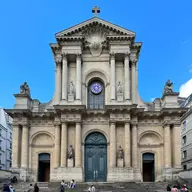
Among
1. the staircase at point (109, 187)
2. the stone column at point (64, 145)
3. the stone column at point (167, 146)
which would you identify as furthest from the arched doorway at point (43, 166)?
the stone column at point (167, 146)

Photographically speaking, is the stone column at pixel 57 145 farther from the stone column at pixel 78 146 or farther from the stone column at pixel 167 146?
the stone column at pixel 167 146

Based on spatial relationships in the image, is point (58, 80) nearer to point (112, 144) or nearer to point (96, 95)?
point (96, 95)

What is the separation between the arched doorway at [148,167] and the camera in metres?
39.7

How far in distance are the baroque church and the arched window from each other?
0.11 ft

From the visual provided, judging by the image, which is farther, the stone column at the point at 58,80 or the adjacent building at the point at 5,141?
the adjacent building at the point at 5,141

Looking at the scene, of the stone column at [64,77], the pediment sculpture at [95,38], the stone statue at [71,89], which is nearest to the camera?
the stone column at [64,77]

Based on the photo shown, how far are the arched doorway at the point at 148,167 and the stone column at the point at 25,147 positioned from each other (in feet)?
41.5

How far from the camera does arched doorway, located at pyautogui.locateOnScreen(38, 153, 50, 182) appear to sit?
131 ft

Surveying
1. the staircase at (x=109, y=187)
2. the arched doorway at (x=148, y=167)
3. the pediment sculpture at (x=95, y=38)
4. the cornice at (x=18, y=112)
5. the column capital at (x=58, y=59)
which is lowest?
the staircase at (x=109, y=187)

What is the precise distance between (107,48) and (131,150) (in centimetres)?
1184

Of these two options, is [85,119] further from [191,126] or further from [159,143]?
[191,126]

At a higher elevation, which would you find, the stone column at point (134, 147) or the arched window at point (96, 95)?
the arched window at point (96, 95)

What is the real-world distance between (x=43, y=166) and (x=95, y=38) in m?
15.7

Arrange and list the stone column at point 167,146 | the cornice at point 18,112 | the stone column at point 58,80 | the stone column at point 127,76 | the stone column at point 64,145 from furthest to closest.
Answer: the stone column at point 58,80 < the stone column at point 127,76 < the cornice at point 18,112 < the stone column at point 167,146 < the stone column at point 64,145
